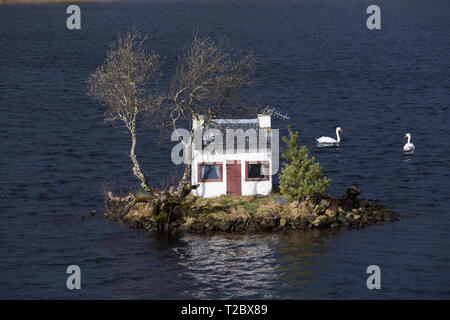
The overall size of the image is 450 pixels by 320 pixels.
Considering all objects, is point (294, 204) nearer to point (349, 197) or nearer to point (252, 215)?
point (252, 215)

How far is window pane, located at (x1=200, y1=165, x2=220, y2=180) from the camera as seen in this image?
213ft

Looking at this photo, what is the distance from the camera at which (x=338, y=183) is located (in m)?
76.8

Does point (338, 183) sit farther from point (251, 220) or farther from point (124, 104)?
point (124, 104)

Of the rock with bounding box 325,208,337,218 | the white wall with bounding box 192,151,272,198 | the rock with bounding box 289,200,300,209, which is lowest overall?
the rock with bounding box 325,208,337,218

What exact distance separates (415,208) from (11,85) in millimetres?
82722

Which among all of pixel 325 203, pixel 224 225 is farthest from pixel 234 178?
pixel 325 203

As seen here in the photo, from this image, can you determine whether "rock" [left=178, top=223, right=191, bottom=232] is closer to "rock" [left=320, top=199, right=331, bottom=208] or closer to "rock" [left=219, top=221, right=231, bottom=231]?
"rock" [left=219, top=221, right=231, bottom=231]

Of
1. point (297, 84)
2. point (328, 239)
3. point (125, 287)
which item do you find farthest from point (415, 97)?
point (125, 287)

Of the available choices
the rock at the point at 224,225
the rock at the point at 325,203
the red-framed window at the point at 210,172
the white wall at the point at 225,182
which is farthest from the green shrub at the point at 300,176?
the rock at the point at 224,225

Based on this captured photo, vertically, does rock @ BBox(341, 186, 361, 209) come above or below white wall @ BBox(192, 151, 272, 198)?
below

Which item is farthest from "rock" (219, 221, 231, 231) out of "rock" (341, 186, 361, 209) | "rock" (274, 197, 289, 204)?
"rock" (341, 186, 361, 209)

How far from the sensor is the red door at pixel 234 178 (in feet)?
213

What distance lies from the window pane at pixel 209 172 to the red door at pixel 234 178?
0.91 meters

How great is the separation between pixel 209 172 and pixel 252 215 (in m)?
5.48
